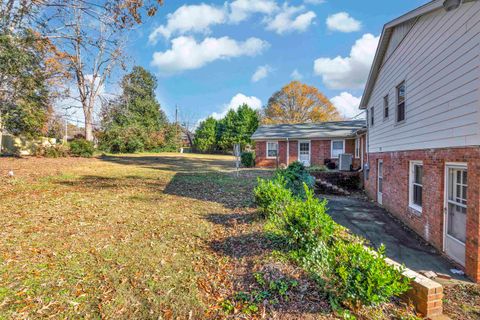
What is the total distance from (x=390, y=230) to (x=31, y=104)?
16.5m

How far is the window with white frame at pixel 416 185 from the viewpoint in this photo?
251 inches

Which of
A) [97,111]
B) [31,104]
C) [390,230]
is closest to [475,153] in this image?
[390,230]

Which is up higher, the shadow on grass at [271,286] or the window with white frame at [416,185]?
the window with white frame at [416,185]

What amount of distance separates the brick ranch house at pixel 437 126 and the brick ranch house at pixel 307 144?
10.3 m

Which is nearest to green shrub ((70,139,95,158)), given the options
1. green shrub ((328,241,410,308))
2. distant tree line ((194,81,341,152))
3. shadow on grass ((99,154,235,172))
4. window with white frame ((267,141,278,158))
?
shadow on grass ((99,154,235,172))

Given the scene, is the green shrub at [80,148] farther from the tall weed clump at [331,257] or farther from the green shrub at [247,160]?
the tall weed clump at [331,257]

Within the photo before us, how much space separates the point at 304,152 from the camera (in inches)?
799

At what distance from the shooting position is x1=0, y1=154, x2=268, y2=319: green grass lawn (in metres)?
2.96

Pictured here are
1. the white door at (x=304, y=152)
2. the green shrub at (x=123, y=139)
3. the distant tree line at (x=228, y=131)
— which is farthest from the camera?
the distant tree line at (x=228, y=131)

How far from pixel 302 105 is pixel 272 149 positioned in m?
21.1

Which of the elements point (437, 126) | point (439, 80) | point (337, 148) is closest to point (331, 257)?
point (437, 126)

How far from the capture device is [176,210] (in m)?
6.96

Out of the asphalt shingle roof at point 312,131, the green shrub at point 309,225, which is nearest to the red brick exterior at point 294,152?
the asphalt shingle roof at point 312,131

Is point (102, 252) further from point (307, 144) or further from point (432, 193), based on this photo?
point (307, 144)
